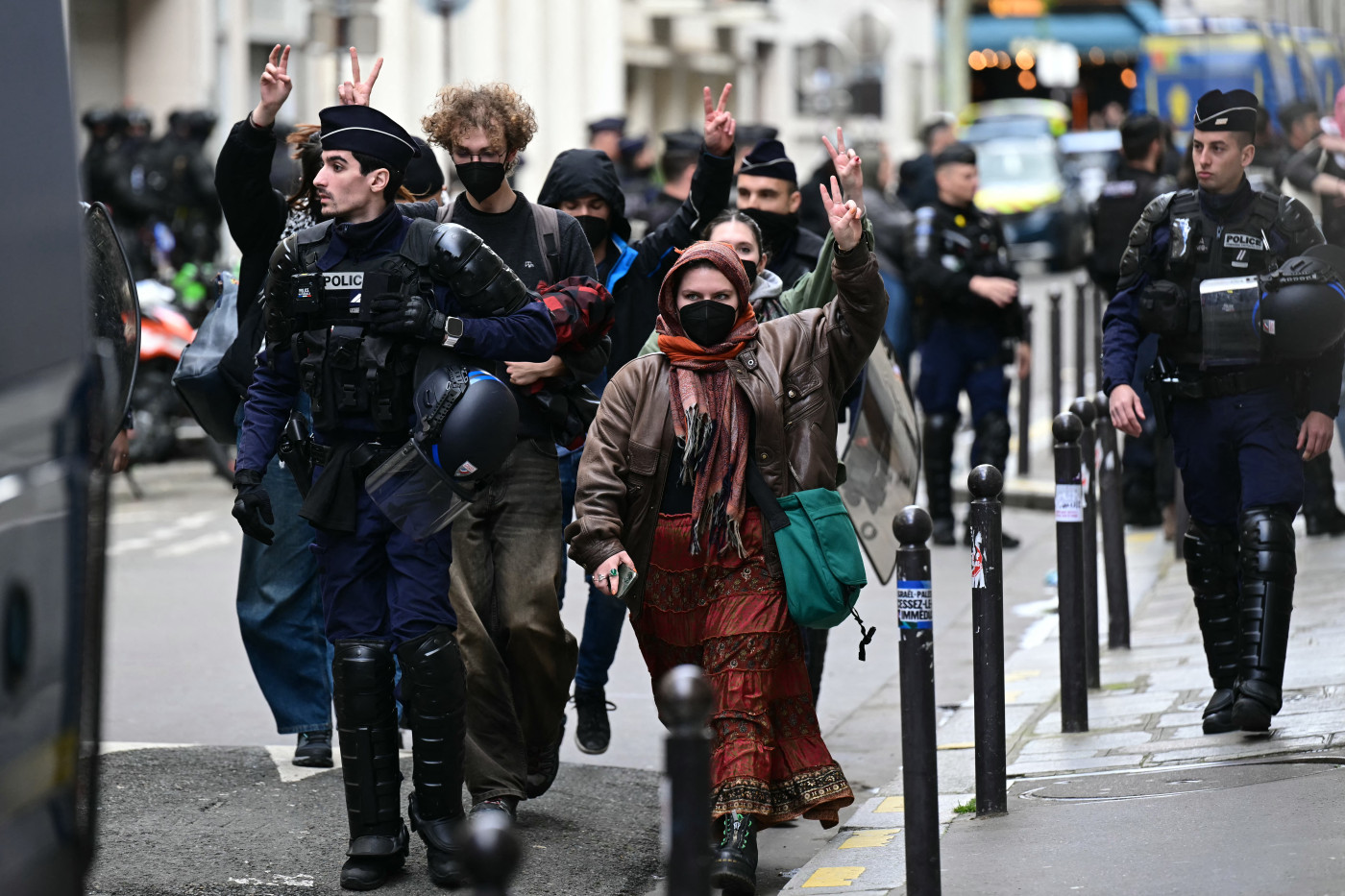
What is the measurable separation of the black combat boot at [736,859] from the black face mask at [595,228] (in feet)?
7.46

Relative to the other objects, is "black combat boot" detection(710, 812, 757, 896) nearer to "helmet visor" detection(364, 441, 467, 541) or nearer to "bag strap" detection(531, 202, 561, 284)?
"helmet visor" detection(364, 441, 467, 541)

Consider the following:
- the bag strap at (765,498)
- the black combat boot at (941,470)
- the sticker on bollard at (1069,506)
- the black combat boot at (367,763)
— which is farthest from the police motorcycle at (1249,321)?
the black combat boot at (941,470)

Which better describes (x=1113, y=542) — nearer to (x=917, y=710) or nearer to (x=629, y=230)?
(x=629, y=230)

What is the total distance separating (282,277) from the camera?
5375mm

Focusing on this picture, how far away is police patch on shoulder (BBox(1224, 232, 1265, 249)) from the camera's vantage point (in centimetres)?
657

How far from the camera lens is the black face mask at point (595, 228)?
6.75 meters

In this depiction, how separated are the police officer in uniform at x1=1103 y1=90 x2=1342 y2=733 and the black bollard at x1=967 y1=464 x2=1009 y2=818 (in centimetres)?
98

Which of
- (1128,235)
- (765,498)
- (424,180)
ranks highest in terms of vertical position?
(424,180)

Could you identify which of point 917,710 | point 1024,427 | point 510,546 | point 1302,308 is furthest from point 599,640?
point 1024,427

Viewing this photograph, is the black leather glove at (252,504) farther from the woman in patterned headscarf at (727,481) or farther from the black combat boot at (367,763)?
the woman in patterned headscarf at (727,481)

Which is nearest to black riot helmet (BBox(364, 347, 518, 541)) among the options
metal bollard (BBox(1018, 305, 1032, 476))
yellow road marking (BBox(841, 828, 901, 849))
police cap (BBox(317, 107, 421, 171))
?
police cap (BBox(317, 107, 421, 171))

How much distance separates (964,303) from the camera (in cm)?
1087

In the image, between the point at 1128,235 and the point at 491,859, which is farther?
the point at 1128,235

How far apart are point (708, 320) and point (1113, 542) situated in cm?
346
